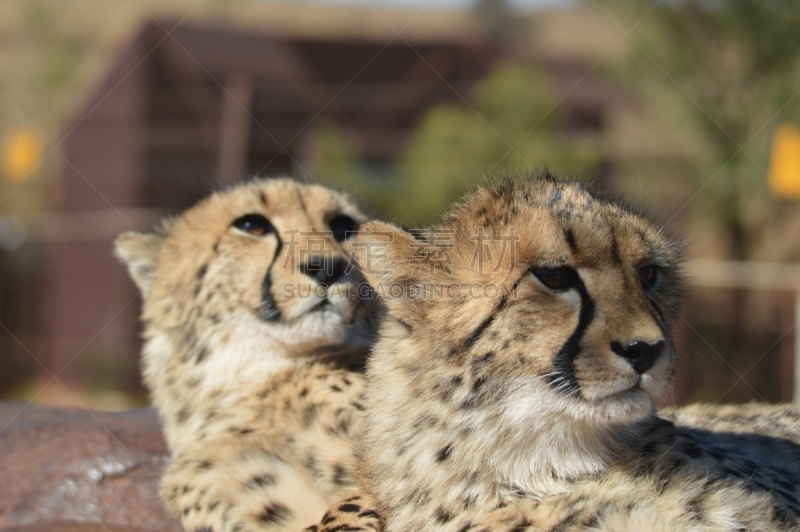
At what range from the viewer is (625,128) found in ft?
52.7

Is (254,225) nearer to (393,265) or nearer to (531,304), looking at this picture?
(393,265)

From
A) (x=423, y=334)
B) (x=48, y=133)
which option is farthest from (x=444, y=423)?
(x=48, y=133)

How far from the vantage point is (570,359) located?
1.68 metres

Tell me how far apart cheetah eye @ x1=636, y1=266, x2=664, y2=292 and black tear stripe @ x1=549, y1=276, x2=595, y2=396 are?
9.6 inches

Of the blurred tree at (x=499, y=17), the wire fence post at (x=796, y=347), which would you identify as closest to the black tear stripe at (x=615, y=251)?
the wire fence post at (x=796, y=347)

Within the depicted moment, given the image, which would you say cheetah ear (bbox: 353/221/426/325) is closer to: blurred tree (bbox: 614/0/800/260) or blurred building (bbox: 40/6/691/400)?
blurred building (bbox: 40/6/691/400)

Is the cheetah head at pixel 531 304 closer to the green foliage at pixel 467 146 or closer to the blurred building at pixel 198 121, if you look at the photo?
the green foliage at pixel 467 146

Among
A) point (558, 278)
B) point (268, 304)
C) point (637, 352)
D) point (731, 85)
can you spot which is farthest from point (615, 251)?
point (731, 85)

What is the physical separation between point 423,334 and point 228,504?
0.74 metres

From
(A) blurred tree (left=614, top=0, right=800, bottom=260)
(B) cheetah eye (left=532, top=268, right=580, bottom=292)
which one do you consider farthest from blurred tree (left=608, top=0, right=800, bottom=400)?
(B) cheetah eye (left=532, top=268, right=580, bottom=292)

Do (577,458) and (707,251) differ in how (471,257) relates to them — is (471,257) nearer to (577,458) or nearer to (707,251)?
(577,458)

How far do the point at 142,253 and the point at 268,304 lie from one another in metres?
0.80

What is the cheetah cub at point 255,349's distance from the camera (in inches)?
88.7

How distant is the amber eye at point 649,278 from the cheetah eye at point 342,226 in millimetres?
1180
